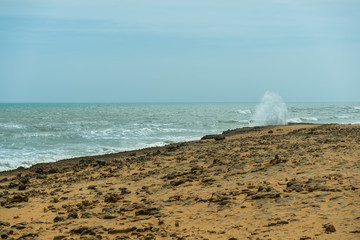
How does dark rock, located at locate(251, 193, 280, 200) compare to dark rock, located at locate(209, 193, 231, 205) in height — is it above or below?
above

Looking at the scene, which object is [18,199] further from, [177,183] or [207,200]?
[207,200]

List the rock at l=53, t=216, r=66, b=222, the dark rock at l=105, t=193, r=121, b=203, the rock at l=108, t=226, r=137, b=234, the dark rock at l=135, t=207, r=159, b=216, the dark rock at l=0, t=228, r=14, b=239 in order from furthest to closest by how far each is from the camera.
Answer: the dark rock at l=105, t=193, r=121, b=203 < the rock at l=53, t=216, r=66, b=222 < the dark rock at l=135, t=207, r=159, b=216 < the dark rock at l=0, t=228, r=14, b=239 < the rock at l=108, t=226, r=137, b=234

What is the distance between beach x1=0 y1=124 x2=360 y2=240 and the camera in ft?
15.9

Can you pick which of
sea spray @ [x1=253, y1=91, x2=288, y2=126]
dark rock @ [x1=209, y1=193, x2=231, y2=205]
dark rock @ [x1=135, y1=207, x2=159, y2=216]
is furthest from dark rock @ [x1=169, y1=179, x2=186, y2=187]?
sea spray @ [x1=253, y1=91, x2=288, y2=126]

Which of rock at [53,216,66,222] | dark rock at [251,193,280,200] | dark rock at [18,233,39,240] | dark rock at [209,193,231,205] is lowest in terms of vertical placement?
dark rock at [18,233,39,240]

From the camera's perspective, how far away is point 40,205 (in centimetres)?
714

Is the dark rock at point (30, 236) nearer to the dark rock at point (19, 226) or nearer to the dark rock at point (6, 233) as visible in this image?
the dark rock at point (6, 233)

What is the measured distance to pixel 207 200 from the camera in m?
6.17

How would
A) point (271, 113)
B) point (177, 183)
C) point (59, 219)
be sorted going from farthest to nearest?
1. point (271, 113)
2. point (177, 183)
3. point (59, 219)

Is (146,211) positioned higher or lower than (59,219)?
higher

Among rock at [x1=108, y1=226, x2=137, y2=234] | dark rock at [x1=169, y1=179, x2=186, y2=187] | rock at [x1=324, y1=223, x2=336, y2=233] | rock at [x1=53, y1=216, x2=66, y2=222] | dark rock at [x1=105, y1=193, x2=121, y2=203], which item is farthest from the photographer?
dark rock at [x1=169, y1=179, x2=186, y2=187]

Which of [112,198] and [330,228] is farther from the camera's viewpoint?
[112,198]

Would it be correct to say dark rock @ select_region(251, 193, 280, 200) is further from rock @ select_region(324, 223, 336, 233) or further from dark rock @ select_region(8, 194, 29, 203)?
dark rock @ select_region(8, 194, 29, 203)

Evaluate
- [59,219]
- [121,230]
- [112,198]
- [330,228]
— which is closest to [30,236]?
[59,219]
